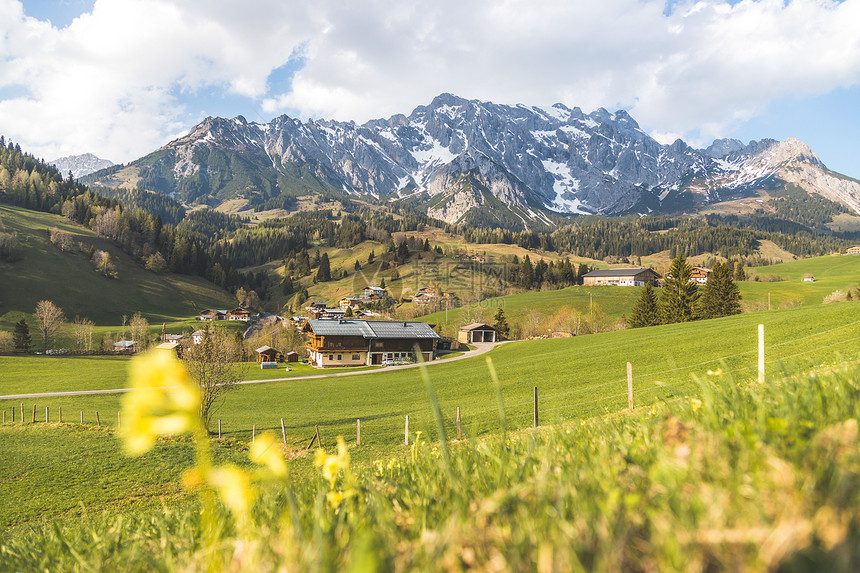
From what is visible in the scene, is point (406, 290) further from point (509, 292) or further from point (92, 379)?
point (92, 379)

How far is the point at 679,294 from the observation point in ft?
226

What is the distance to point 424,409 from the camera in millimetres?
36438

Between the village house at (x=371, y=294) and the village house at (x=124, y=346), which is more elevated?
the village house at (x=371, y=294)

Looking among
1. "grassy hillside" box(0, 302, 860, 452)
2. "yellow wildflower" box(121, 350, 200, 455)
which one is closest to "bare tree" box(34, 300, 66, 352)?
"grassy hillside" box(0, 302, 860, 452)

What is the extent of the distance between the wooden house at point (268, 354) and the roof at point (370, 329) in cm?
1176

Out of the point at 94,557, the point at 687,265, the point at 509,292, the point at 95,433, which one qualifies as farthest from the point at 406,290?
the point at 94,557

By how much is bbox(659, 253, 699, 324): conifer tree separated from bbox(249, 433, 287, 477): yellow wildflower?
7703 cm

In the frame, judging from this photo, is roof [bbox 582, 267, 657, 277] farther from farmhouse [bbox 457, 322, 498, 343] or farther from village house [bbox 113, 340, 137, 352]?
village house [bbox 113, 340, 137, 352]

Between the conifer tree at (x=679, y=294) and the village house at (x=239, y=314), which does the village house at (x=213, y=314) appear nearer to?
the village house at (x=239, y=314)

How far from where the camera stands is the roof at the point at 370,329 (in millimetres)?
81625

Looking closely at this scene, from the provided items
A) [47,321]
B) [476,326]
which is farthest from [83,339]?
[476,326]

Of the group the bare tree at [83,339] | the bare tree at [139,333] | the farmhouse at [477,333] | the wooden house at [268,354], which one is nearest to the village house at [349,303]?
the farmhouse at [477,333]

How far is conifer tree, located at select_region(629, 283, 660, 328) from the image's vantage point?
2867 inches

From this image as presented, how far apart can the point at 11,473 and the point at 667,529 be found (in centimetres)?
3116
